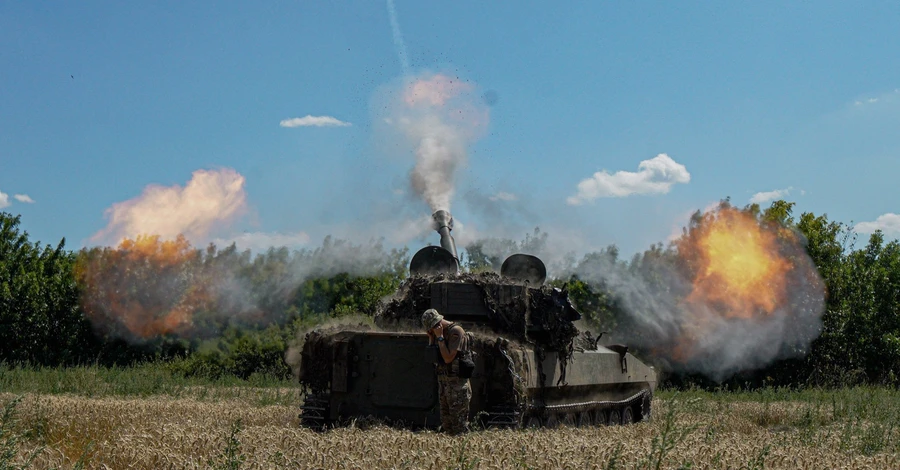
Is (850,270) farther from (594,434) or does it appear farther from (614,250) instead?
(594,434)

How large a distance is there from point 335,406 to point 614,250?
10647 mm

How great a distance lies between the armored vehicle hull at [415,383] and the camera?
12047mm

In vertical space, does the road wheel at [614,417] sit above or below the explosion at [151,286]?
below

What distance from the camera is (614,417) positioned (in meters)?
16.1

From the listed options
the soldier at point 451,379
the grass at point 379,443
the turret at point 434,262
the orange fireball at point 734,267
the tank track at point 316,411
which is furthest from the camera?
the orange fireball at point 734,267

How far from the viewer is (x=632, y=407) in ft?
56.6

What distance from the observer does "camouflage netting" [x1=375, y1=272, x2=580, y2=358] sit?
532 inches

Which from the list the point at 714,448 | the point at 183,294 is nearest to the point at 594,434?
the point at 714,448

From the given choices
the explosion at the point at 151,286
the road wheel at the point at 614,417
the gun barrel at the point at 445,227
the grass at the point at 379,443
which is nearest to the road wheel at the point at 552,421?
the grass at the point at 379,443

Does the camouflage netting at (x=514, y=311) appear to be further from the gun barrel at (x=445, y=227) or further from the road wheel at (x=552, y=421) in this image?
the gun barrel at (x=445, y=227)

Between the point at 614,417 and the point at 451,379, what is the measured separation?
5.72m

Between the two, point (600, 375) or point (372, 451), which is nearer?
point (372, 451)

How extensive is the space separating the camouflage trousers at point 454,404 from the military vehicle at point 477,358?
36cm

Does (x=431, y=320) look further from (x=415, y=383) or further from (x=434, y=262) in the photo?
(x=434, y=262)
